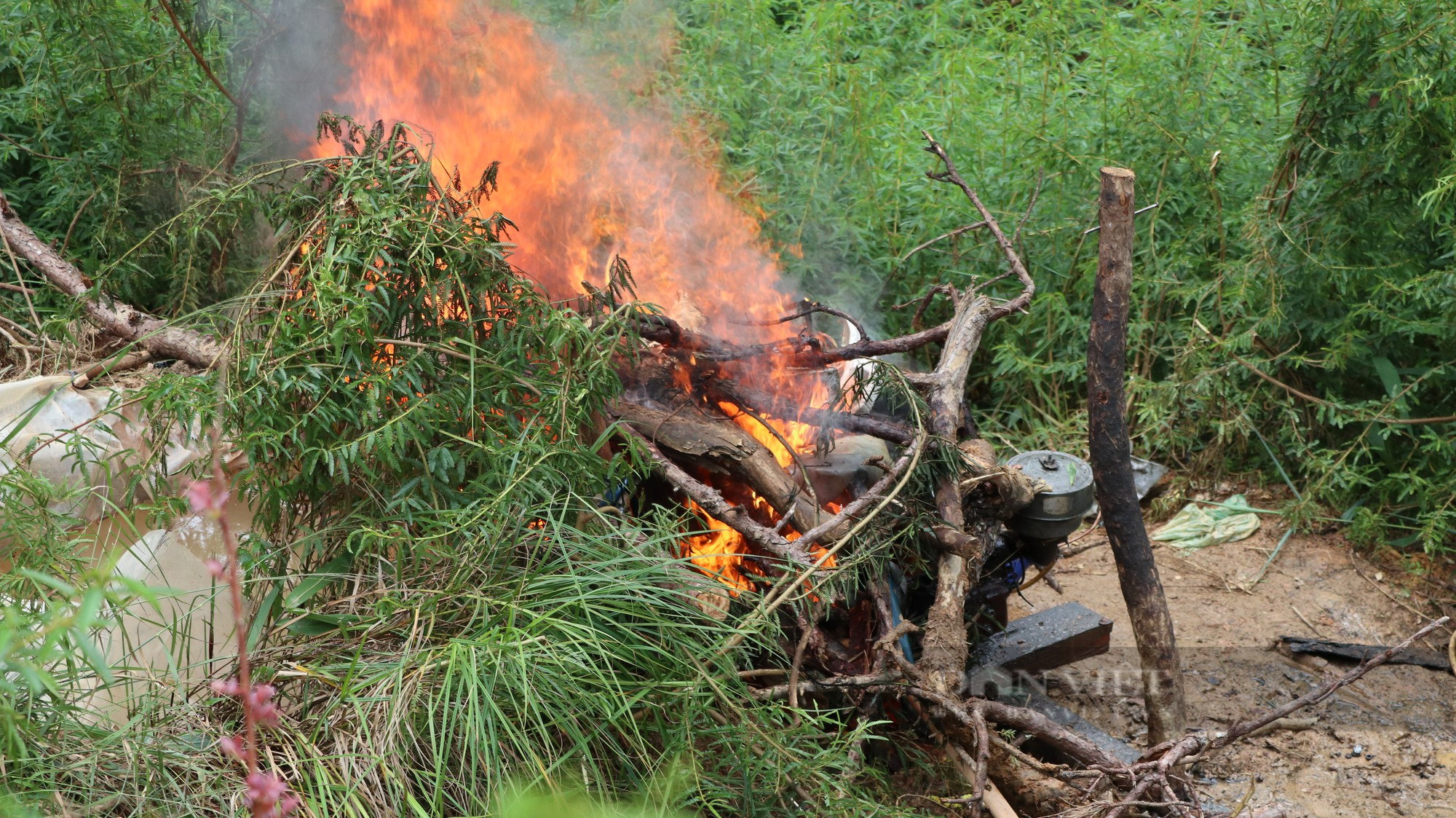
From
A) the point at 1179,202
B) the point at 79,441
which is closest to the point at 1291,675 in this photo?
the point at 1179,202

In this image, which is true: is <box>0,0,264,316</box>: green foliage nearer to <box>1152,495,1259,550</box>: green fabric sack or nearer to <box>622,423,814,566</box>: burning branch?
<box>622,423,814,566</box>: burning branch

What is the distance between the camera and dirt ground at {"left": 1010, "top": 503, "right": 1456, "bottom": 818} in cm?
395

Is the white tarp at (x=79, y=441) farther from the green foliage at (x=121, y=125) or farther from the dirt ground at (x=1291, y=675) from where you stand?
the dirt ground at (x=1291, y=675)

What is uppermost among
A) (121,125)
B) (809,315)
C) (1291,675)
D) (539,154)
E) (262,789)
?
(121,125)

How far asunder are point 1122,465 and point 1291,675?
5.78 feet

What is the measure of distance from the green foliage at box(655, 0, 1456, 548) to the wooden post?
207 cm

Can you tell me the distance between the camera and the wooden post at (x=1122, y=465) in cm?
367

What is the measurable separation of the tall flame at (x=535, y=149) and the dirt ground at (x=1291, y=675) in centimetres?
215

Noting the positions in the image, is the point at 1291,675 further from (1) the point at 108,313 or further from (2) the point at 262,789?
(1) the point at 108,313

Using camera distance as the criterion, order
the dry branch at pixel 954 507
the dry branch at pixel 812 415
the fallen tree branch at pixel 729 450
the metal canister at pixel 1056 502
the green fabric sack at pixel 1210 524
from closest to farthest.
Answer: the dry branch at pixel 954 507
the fallen tree branch at pixel 729 450
the dry branch at pixel 812 415
the metal canister at pixel 1056 502
the green fabric sack at pixel 1210 524

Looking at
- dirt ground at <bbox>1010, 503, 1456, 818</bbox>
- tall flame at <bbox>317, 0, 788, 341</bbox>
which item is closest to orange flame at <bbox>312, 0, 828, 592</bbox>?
tall flame at <bbox>317, 0, 788, 341</bbox>

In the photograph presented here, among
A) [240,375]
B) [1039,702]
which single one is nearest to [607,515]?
[240,375]

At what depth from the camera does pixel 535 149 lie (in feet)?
14.2

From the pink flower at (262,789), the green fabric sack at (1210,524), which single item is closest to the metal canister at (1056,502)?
the green fabric sack at (1210,524)
